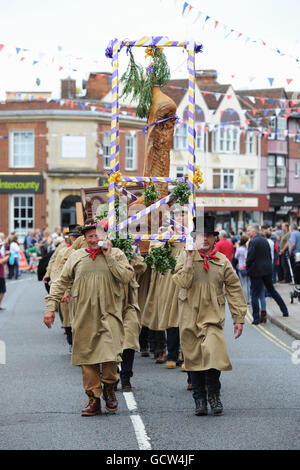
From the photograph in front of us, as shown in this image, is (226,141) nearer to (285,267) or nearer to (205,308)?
(285,267)

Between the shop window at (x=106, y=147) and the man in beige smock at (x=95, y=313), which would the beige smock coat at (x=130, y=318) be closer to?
the man in beige smock at (x=95, y=313)

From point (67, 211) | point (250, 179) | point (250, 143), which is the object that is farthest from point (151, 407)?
point (250, 143)

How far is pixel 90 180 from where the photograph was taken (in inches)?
1705

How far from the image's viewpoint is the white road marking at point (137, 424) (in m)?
6.55

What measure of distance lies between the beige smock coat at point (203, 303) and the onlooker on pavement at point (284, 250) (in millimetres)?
16420

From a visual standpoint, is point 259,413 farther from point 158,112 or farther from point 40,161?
point 40,161

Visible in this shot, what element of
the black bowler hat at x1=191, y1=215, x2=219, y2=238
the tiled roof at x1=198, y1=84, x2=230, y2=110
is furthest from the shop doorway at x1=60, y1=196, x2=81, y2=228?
the black bowler hat at x1=191, y1=215, x2=219, y2=238

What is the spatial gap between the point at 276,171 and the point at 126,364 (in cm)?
5281

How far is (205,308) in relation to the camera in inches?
312

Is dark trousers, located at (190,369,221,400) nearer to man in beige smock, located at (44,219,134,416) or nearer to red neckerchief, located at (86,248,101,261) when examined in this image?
man in beige smock, located at (44,219,134,416)

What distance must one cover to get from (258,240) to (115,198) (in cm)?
754

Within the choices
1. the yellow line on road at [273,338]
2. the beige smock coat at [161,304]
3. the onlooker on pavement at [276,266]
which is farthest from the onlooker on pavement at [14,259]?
the beige smock coat at [161,304]

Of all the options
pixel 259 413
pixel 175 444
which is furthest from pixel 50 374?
pixel 175 444

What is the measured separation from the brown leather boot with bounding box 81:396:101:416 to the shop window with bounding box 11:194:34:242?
35.2 meters
